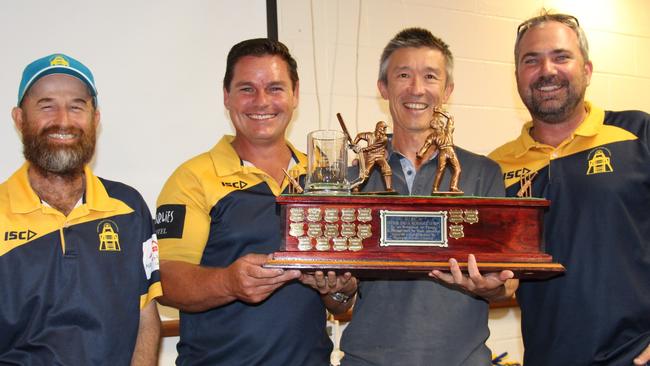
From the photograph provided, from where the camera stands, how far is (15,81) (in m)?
2.53

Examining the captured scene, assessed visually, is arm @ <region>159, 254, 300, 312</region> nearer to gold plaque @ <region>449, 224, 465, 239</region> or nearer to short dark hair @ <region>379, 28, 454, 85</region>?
gold plaque @ <region>449, 224, 465, 239</region>

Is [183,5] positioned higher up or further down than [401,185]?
higher up

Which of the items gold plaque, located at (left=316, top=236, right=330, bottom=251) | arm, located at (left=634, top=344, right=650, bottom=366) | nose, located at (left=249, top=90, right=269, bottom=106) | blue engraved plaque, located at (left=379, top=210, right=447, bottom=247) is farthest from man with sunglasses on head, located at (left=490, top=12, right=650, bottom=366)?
nose, located at (left=249, top=90, right=269, bottom=106)

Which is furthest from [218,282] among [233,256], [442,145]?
[442,145]

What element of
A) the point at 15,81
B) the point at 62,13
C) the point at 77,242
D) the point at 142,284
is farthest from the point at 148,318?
the point at 62,13

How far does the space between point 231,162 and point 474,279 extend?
0.84m

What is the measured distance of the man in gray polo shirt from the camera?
1775 mm

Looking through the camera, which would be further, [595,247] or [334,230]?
[595,247]

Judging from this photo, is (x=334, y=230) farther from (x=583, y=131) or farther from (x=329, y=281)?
(x=583, y=131)

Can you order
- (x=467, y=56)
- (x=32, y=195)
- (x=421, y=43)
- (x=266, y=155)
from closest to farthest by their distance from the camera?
(x=32, y=195) → (x=421, y=43) → (x=266, y=155) → (x=467, y=56)

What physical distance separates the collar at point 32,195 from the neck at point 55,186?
2 cm

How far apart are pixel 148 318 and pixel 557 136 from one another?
1456 mm

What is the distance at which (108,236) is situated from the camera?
→ 1.85 meters

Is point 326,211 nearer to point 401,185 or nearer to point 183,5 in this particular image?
point 401,185
